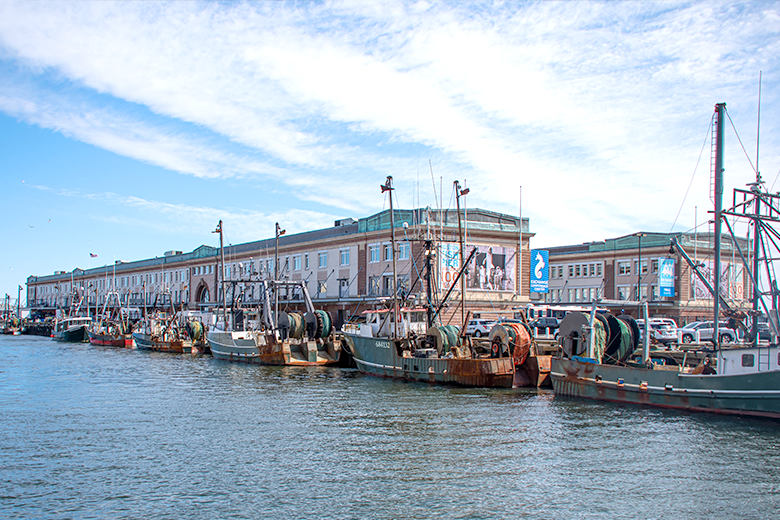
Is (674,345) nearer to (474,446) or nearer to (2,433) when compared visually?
(474,446)

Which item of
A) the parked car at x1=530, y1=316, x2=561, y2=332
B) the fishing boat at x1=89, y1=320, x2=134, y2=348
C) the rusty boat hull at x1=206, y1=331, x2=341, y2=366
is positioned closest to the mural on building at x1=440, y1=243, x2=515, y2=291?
the parked car at x1=530, y1=316, x2=561, y2=332

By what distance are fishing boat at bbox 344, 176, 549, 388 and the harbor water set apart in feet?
9.65

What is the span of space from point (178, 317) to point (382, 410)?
6506cm

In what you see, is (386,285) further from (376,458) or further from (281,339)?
(376,458)

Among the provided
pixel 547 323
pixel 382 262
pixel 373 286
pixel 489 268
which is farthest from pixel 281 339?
pixel 489 268

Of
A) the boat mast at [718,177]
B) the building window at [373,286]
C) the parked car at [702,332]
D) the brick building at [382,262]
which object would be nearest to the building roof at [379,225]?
the brick building at [382,262]

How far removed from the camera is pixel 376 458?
2039cm

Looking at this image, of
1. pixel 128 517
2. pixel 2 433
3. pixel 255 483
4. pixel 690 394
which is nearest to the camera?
pixel 128 517

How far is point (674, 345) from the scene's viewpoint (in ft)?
150

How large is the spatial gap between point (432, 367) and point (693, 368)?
14.0m

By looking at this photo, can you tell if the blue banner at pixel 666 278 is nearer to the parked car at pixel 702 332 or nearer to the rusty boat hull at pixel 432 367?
the parked car at pixel 702 332

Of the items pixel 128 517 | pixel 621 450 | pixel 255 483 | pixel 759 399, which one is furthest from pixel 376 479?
pixel 759 399

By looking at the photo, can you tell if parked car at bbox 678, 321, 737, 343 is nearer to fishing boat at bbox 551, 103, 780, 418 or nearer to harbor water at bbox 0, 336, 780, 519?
fishing boat at bbox 551, 103, 780, 418

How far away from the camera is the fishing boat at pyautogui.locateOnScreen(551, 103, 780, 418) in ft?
87.7
